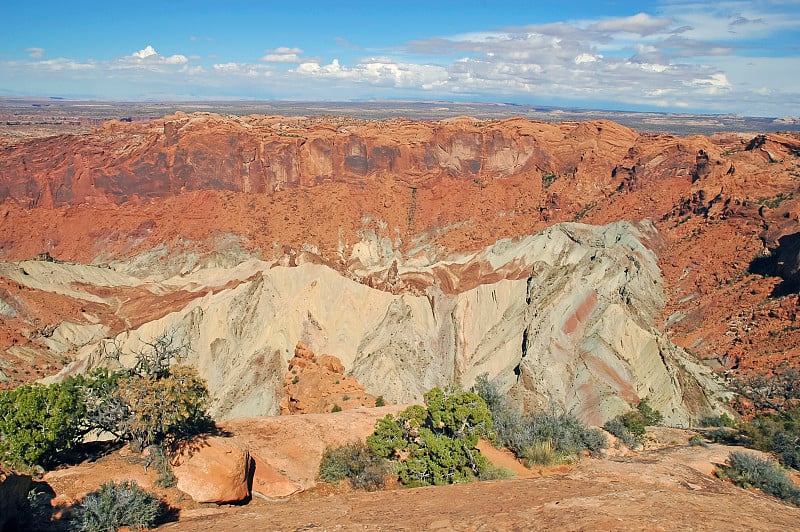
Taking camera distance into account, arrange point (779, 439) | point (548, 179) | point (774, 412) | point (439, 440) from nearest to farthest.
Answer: point (439, 440) → point (779, 439) → point (774, 412) → point (548, 179)

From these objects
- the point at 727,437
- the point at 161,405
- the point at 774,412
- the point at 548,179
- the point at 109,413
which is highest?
the point at 548,179

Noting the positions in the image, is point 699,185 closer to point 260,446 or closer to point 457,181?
point 457,181

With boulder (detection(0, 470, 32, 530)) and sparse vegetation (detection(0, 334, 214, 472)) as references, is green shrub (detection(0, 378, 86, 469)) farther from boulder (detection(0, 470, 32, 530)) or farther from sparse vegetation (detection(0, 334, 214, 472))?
boulder (detection(0, 470, 32, 530))

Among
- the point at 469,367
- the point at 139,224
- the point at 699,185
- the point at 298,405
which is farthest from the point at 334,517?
the point at 139,224

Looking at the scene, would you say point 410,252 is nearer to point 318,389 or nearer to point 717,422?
point 318,389

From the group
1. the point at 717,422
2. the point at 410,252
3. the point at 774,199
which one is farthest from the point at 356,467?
the point at 410,252

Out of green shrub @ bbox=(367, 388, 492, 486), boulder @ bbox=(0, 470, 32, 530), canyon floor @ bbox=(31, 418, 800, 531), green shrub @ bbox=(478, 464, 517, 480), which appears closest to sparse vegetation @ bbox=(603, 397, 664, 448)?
canyon floor @ bbox=(31, 418, 800, 531)
